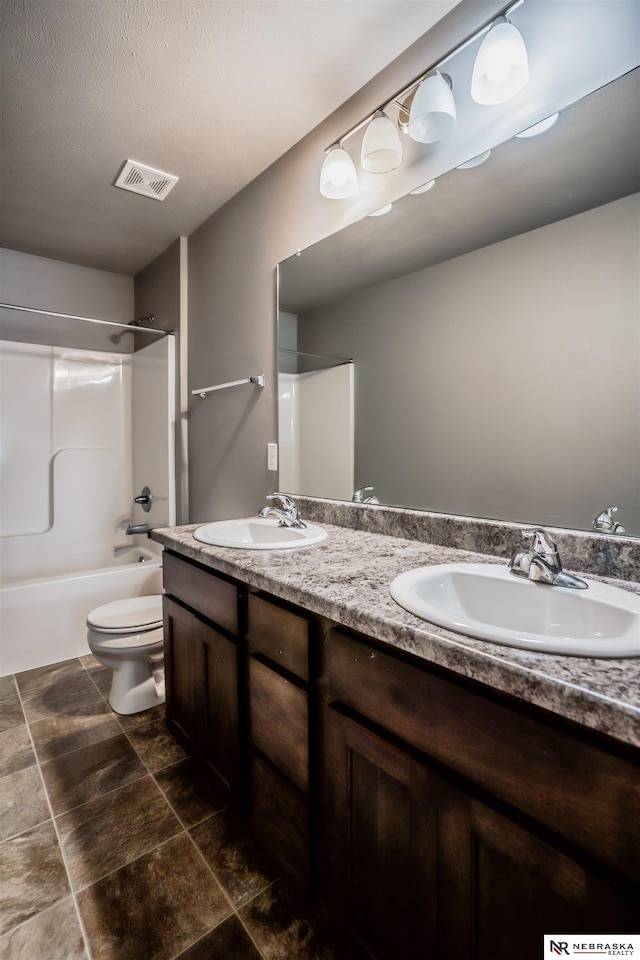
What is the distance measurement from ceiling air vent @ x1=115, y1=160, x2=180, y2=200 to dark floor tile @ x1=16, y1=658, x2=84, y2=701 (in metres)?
2.40

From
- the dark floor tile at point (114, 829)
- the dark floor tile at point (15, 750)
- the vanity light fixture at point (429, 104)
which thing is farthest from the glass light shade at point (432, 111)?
the dark floor tile at point (15, 750)

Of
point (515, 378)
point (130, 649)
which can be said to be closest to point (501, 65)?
point (515, 378)

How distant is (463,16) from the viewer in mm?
1155

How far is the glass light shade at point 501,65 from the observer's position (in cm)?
98

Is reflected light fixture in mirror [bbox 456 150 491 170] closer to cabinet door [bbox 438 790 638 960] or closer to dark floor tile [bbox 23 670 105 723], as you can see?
cabinet door [bbox 438 790 638 960]

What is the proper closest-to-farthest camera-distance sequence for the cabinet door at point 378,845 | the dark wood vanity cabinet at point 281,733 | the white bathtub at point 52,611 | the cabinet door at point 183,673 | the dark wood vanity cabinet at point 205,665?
the cabinet door at point 378,845 → the dark wood vanity cabinet at point 281,733 → the dark wood vanity cabinet at point 205,665 → the cabinet door at point 183,673 → the white bathtub at point 52,611

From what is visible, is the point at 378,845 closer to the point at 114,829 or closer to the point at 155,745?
the point at 114,829

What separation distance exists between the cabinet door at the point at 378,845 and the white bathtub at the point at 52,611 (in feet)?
6.41

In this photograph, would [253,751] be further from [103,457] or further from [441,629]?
[103,457]

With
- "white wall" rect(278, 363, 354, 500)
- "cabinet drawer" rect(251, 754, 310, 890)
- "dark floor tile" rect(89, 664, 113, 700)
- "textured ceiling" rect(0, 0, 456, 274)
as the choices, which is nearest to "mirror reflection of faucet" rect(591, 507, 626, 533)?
"white wall" rect(278, 363, 354, 500)

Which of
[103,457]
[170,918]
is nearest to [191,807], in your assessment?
[170,918]

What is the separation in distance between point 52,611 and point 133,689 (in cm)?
76

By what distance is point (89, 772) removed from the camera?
1514 mm
